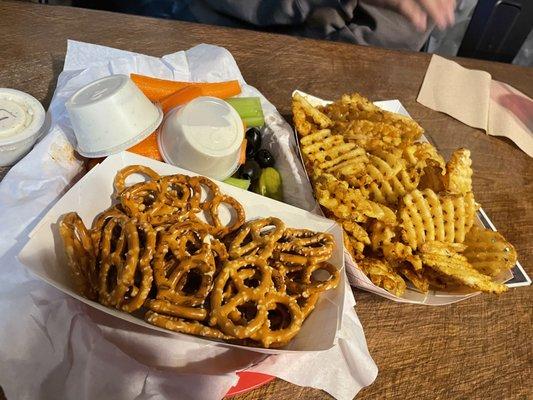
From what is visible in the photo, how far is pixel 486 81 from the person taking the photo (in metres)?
2.56

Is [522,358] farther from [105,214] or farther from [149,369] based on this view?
[105,214]

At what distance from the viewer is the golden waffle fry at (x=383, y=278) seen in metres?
1.42

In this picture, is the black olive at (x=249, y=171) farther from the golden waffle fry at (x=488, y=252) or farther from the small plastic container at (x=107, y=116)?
the golden waffle fry at (x=488, y=252)

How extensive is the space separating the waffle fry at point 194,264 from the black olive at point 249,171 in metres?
0.36

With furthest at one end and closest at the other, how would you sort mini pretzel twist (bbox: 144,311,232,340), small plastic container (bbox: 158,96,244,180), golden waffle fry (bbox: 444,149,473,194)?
1. golden waffle fry (bbox: 444,149,473,194)
2. small plastic container (bbox: 158,96,244,180)
3. mini pretzel twist (bbox: 144,311,232,340)

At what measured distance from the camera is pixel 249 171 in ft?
5.59

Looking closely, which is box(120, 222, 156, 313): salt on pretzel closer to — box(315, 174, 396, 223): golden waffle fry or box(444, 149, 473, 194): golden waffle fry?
box(315, 174, 396, 223): golden waffle fry

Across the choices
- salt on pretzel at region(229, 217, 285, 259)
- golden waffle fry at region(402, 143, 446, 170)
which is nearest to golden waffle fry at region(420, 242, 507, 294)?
golden waffle fry at region(402, 143, 446, 170)

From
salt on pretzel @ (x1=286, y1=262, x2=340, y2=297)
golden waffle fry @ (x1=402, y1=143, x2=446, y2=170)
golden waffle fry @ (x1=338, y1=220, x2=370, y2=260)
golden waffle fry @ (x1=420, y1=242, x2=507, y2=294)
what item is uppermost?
salt on pretzel @ (x1=286, y1=262, x2=340, y2=297)

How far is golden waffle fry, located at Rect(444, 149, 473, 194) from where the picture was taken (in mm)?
1634

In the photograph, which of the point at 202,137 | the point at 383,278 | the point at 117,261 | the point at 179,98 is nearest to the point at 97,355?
the point at 117,261

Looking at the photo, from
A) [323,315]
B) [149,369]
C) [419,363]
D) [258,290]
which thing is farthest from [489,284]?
[149,369]

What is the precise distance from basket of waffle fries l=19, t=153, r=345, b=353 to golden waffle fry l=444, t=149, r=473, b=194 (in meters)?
0.52

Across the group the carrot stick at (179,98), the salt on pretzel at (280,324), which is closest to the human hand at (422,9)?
the carrot stick at (179,98)
